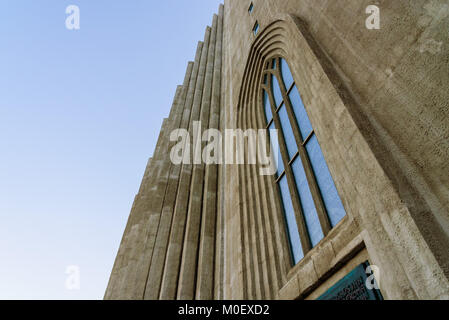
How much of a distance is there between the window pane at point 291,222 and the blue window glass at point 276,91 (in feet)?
8.96

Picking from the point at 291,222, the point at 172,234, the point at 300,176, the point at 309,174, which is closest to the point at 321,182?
the point at 309,174

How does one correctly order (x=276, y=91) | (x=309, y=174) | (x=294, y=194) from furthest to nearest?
(x=276, y=91) < (x=294, y=194) < (x=309, y=174)

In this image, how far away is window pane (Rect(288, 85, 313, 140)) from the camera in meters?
6.14

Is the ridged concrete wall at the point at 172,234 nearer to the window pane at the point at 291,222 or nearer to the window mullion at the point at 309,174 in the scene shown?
the window pane at the point at 291,222

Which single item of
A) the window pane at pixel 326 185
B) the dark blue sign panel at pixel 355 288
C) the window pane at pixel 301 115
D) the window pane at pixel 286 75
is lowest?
the dark blue sign panel at pixel 355 288

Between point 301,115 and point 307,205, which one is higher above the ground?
point 301,115

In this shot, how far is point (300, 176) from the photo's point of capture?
610 centimetres

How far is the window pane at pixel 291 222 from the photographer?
5.52 metres

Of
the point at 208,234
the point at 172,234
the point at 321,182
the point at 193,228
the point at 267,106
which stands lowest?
the point at 321,182

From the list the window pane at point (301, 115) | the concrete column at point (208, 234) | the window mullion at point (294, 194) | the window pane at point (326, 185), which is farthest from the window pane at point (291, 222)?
the concrete column at point (208, 234)

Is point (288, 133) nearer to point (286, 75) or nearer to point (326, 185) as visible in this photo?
point (286, 75)

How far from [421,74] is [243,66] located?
28.2 feet

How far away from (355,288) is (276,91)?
670 centimetres
